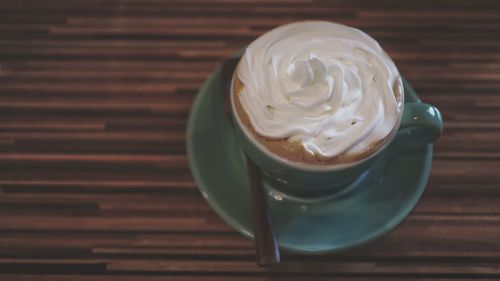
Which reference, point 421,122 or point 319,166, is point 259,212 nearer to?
point 319,166

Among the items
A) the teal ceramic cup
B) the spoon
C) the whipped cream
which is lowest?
the spoon

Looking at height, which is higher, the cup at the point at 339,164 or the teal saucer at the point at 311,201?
the cup at the point at 339,164

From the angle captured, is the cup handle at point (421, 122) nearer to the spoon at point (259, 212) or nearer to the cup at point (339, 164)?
the cup at point (339, 164)

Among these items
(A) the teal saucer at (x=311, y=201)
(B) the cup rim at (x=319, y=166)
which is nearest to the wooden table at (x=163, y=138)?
(A) the teal saucer at (x=311, y=201)

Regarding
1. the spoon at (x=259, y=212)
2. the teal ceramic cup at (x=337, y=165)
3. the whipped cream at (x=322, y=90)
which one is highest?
the whipped cream at (x=322, y=90)

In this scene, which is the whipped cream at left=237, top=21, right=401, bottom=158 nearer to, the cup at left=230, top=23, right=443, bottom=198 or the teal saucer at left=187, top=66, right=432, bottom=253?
the cup at left=230, top=23, right=443, bottom=198

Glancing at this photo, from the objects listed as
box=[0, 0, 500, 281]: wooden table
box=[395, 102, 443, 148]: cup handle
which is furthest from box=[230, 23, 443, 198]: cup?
box=[0, 0, 500, 281]: wooden table

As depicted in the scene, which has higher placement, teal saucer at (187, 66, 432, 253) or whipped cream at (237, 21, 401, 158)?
whipped cream at (237, 21, 401, 158)
